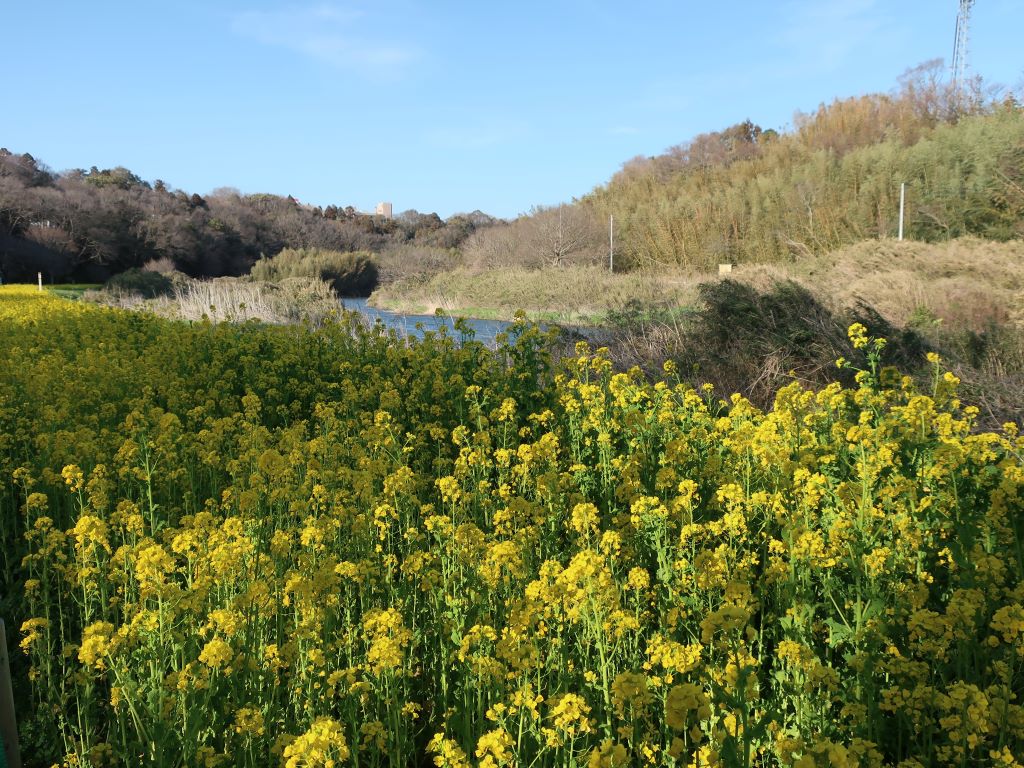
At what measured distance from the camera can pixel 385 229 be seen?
82.2 meters

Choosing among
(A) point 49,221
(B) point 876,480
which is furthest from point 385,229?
(B) point 876,480

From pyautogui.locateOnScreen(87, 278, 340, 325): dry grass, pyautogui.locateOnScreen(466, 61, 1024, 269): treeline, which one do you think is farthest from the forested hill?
pyautogui.locateOnScreen(87, 278, 340, 325): dry grass

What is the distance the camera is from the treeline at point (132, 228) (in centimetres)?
4081

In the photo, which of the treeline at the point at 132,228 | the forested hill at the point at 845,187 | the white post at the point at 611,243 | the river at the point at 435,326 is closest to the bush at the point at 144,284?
the river at the point at 435,326

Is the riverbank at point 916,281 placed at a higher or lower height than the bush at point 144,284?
lower

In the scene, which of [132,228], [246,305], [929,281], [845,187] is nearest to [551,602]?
[929,281]

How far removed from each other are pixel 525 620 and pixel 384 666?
42 centimetres

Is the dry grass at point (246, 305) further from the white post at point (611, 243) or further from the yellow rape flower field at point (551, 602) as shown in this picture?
the white post at point (611, 243)

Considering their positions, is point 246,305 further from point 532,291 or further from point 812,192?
point 812,192

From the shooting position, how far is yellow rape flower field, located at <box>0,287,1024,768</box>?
1957 millimetres

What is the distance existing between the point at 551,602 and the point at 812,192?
87.0 feet

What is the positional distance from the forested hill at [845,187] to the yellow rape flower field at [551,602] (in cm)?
1583

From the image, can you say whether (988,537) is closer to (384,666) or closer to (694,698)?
(694,698)

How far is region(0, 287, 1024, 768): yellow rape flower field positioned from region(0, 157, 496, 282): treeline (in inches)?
1595
